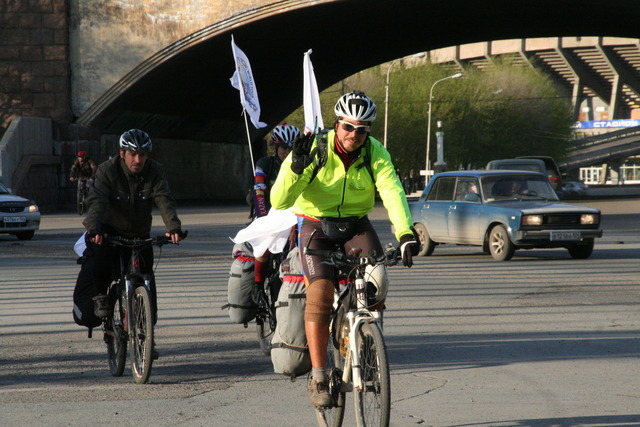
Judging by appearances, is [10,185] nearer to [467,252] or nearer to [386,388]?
[467,252]

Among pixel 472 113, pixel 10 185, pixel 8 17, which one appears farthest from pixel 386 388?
pixel 472 113

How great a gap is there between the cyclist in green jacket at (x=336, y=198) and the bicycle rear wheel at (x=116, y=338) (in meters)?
1.99

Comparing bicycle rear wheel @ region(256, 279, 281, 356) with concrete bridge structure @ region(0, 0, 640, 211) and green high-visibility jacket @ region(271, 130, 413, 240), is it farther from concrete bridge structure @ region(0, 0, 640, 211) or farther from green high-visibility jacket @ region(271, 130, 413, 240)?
concrete bridge structure @ region(0, 0, 640, 211)

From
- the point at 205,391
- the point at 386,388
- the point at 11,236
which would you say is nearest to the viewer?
the point at 386,388

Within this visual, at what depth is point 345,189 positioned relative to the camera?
544cm

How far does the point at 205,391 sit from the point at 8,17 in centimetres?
2960

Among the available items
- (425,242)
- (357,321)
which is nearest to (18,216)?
(425,242)

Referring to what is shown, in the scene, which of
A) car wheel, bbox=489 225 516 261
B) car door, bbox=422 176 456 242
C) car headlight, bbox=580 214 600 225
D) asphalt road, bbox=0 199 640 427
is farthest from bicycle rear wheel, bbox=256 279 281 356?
car door, bbox=422 176 456 242

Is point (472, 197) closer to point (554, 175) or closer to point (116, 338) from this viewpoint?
point (116, 338)

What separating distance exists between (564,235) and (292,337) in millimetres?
11319

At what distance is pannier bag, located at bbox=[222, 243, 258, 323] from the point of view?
781 centimetres

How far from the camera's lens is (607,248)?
1886 cm

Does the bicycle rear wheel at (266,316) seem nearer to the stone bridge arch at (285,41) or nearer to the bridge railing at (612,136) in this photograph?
the stone bridge arch at (285,41)

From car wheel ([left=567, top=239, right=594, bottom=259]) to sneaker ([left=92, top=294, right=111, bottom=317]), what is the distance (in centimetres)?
1092
